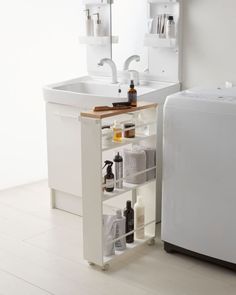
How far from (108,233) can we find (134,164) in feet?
1.38

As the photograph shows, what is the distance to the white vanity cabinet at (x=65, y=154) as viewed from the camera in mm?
3732

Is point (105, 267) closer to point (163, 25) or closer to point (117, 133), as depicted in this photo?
point (117, 133)

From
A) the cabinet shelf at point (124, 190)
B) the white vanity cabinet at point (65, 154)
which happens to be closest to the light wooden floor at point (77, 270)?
the white vanity cabinet at point (65, 154)

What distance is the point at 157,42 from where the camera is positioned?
364 cm

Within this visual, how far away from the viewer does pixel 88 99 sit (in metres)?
3.50

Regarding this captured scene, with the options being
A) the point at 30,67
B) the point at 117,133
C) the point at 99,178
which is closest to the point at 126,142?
the point at 117,133

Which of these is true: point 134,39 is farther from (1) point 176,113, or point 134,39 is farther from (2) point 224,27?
(1) point 176,113

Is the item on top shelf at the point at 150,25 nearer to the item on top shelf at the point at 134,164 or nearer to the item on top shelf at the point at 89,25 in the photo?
the item on top shelf at the point at 89,25

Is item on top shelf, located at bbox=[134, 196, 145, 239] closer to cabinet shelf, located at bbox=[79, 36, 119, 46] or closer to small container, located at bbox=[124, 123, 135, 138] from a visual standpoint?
small container, located at bbox=[124, 123, 135, 138]

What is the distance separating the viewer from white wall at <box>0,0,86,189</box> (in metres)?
4.32

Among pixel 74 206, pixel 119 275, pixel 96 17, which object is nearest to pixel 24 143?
pixel 74 206

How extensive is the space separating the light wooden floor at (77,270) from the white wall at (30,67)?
870mm

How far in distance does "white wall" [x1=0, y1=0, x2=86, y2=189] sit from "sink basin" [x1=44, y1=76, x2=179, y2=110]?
0.48m

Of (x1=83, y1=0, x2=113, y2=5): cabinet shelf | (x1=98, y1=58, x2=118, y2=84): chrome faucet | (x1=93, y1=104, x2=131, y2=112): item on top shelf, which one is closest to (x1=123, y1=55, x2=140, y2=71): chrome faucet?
(x1=98, y1=58, x2=118, y2=84): chrome faucet
